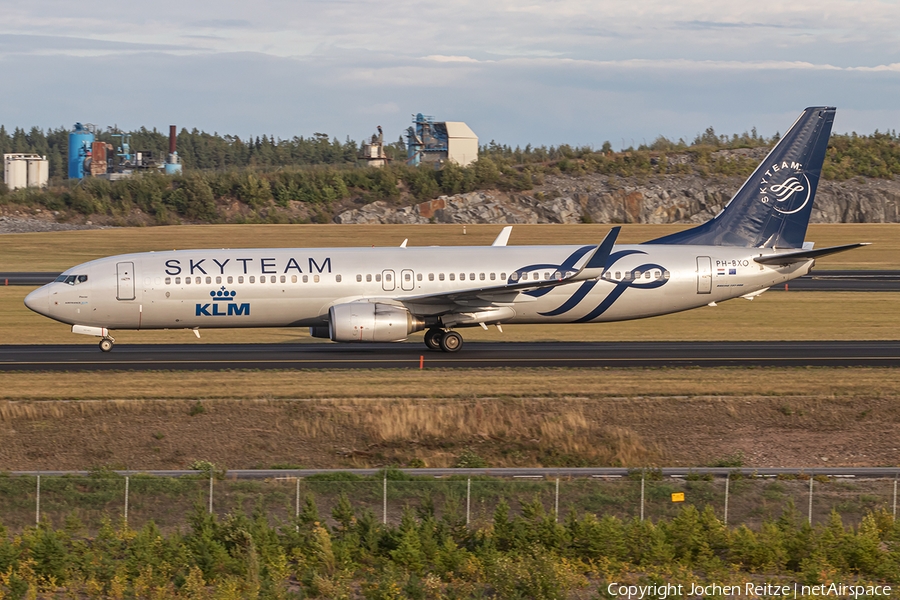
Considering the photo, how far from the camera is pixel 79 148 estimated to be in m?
135

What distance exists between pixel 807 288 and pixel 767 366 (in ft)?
94.1

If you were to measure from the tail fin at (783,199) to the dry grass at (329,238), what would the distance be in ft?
132

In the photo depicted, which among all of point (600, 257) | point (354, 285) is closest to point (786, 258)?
point (600, 257)

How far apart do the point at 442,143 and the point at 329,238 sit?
4052 cm

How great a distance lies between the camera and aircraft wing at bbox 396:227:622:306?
32.7 metres

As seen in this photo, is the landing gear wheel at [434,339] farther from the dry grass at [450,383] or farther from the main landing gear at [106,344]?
the main landing gear at [106,344]

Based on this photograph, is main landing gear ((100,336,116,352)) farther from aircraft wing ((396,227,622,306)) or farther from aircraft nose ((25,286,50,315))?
aircraft wing ((396,227,622,306))

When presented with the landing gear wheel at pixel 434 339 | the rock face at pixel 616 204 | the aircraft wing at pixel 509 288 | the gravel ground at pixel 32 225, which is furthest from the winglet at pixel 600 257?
the gravel ground at pixel 32 225

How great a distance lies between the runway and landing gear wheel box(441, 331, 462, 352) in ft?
1.22

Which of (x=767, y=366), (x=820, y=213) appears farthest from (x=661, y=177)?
(x=767, y=366)

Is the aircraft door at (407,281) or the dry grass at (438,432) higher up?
the aircraft door at (407,281)

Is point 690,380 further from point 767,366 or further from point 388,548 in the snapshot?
point 388,548

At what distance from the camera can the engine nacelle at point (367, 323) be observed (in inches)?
1259

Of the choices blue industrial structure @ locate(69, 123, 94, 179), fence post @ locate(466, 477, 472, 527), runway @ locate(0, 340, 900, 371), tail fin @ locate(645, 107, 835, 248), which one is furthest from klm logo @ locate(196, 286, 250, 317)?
blue industrial structure @ locate(69, 123, 94, 179)
